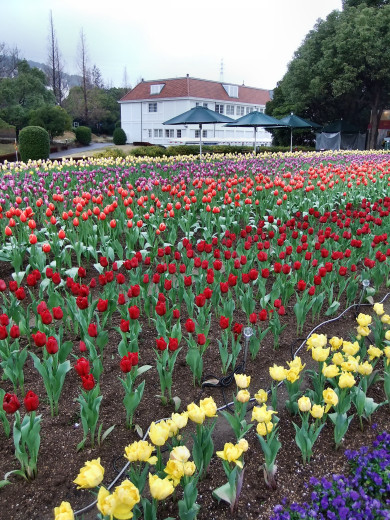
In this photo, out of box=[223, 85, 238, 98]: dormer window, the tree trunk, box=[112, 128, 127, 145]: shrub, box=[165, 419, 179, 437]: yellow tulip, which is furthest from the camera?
box=[223, 85, 238, 98]: dormer window

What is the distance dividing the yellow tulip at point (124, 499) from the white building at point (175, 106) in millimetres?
46713

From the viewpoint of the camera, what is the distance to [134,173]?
38.1 ft

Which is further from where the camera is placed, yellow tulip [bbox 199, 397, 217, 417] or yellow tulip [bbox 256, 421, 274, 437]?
yellow tulip [bbox 256, 421, 274, 437]

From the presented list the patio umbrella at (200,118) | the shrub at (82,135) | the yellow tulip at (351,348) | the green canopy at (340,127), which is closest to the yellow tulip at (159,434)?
the yellow tulip at (351,348)

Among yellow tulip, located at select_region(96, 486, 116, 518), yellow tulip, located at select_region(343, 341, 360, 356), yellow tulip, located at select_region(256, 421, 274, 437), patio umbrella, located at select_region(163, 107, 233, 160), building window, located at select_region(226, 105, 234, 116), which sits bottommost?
yellow tulip, located at select_region(256, 421, 274, 437)

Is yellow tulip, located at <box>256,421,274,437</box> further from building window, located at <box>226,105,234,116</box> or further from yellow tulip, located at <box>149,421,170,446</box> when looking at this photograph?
building window, located at <box>226,105,234,116</box>

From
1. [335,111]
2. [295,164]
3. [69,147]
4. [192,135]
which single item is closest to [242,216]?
[295,164]

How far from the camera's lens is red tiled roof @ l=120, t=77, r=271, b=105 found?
48.9 m

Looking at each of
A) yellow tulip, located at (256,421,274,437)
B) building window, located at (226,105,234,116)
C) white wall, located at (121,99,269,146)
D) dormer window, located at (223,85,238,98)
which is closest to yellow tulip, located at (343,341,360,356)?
yellow tulip, located at (256,421,274,437)

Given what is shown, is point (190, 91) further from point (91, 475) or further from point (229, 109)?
point (91, 475)

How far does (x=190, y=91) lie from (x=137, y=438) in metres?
49.3

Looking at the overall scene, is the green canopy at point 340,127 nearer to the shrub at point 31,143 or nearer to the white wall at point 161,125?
the white wall at point 161,125

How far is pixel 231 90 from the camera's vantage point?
53938 mm

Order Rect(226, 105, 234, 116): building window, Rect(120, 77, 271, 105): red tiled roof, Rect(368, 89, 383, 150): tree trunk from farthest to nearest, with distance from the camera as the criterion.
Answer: Rect(226, 105, 234, 116): building window, Rect(120, 77, 271, 105): red tiled roof, Rect(368, 89, 383, 150): tree trunk
